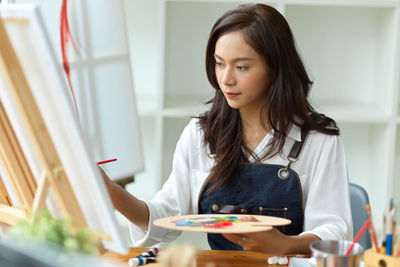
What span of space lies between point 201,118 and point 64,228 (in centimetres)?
99

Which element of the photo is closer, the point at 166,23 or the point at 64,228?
the point at 64,228

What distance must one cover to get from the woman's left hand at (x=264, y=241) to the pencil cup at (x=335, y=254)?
18 centimetres

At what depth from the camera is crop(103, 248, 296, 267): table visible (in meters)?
1.24

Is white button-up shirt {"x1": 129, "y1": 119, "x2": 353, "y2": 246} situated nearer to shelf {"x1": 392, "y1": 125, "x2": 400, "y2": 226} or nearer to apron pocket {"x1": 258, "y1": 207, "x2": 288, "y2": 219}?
Result: apron pocket {"x1": 258, "y1": 207, "x2": 288, "y2": 219}

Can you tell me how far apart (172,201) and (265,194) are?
28 centimetres

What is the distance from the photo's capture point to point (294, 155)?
5.20ft

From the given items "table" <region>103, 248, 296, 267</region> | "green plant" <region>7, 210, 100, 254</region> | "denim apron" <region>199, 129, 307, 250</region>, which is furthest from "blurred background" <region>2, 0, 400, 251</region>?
"green plant" <region>7, 210, 100, 254</region>

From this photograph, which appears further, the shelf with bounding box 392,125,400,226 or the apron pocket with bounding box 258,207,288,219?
the shelf with bounding box 392,125,400,226

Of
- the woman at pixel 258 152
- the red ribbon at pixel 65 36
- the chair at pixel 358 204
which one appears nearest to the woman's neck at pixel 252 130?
the woman at pixel 258 152

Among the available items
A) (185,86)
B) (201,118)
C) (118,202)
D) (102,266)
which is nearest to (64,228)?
(102,266)

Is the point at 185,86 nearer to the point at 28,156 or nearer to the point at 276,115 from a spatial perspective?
the point at 276,115

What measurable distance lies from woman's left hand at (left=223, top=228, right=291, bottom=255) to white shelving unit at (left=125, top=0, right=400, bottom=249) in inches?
54.5

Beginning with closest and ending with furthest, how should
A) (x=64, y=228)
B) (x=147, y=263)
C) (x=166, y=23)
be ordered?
(x=64, y=228) < (x=147, y=263) < (x=166, y=23)

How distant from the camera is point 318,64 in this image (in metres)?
2.77
